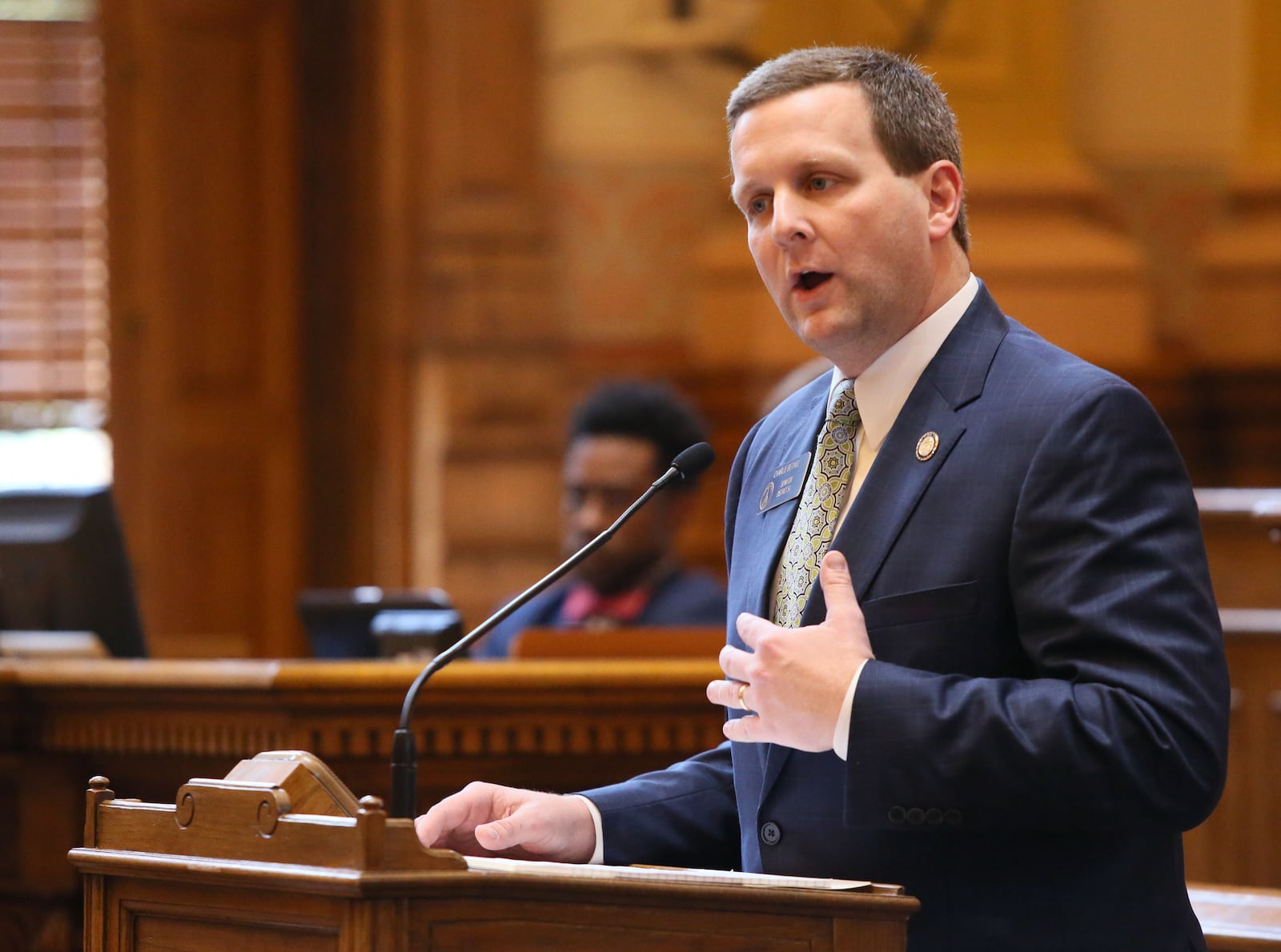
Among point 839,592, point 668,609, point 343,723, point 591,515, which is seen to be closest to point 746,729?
point 839,592

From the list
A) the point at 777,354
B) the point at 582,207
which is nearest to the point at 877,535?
the point at 777,354

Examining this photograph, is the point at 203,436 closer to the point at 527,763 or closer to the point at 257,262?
the point at 257,262

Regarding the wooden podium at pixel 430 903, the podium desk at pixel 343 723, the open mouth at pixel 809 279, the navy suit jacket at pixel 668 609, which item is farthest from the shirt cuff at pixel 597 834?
the navy suit jacket at pixel 668 609

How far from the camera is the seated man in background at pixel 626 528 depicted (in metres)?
4.55

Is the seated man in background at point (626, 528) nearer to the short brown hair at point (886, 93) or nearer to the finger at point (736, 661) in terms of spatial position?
the short brown hair at point (886, 93)

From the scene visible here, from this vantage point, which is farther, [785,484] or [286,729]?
[286,729]

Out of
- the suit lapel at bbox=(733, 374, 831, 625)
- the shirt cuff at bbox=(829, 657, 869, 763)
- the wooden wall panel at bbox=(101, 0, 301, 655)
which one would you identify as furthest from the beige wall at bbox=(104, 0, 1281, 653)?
the shirt cuff at bbox=(829, 657, 869, 763)

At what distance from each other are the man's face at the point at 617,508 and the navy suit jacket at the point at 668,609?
0.11m

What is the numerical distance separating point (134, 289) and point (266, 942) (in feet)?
18.9

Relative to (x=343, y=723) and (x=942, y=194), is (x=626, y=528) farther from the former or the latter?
(x=942, y=194)

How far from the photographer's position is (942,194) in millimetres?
1870

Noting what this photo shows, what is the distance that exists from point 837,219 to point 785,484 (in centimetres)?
34

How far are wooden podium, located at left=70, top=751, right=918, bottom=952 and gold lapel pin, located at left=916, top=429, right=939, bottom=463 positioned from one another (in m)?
0.48

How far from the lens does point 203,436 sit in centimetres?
693
